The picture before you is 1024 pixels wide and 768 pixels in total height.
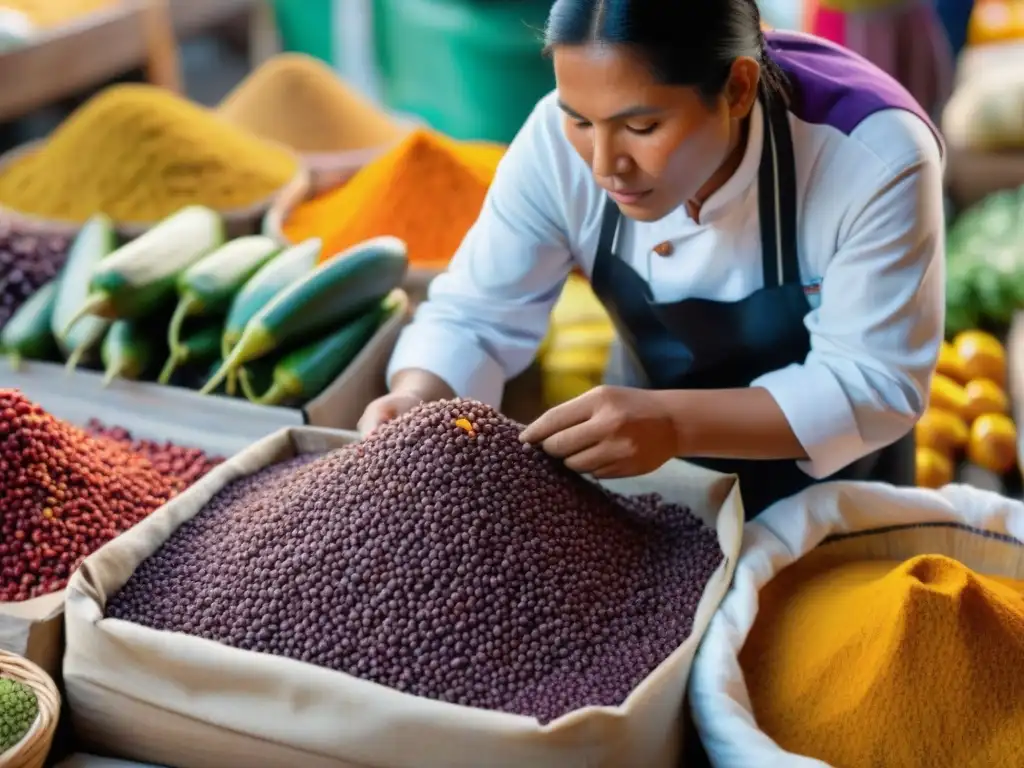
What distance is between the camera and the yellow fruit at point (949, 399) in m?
1.81

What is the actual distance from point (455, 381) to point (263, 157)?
0.81m

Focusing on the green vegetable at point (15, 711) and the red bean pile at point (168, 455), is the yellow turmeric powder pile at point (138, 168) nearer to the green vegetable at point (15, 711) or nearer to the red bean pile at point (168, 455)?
the red bean pile at point (168, 455)

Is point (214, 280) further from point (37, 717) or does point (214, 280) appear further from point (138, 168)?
point (37, 717)

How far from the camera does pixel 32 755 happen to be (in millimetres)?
827

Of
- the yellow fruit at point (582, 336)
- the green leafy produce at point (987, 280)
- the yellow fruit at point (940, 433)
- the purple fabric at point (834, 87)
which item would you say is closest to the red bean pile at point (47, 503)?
the yellow fruit at point (582, 336)

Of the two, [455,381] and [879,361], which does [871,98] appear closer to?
[879,361]

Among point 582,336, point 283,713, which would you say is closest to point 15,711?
point 283,713

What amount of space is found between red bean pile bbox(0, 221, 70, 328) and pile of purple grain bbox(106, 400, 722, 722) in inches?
24.9

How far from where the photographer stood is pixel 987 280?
6.43ft

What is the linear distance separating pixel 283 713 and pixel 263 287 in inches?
25.6

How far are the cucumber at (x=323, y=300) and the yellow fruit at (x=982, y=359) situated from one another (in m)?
1.02

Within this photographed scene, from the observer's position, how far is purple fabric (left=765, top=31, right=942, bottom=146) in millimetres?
1004

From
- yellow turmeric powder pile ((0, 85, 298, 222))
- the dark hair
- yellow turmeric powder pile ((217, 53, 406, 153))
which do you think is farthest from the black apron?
yellow turmeric powder pile ((217, 53, 406, 153))

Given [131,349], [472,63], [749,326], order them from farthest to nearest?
→ [472,63], [131,349], [749,326]
